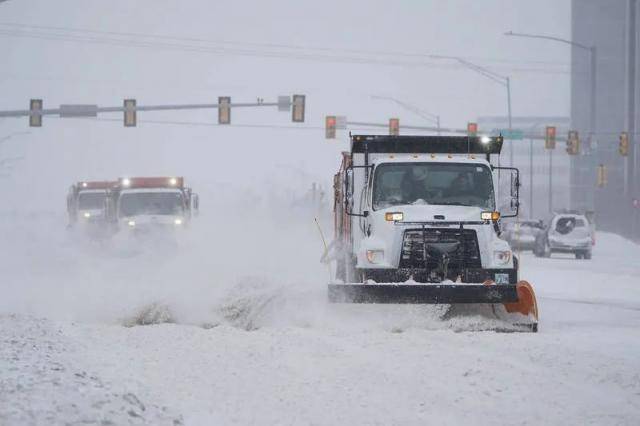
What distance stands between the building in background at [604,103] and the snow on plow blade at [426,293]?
→ 242 feet

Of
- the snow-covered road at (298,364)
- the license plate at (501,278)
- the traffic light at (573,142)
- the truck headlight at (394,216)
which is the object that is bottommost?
the snow-covered road at (298,364)

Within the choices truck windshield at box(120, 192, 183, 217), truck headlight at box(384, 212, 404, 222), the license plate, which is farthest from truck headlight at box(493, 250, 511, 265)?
truck windshield at box(120, 192, 183, 217)

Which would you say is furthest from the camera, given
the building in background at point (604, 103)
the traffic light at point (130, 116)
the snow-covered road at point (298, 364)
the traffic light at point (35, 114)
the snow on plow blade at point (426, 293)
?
the building in background at point (604, 103)

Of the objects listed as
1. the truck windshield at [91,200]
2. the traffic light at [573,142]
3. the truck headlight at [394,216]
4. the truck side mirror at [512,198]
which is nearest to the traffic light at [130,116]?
the truck windshield at [91,200]

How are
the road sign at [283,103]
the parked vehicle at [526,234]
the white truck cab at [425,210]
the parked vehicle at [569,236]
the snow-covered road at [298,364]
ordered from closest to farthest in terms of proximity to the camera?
the snow-covered road at [298,364]
the white truck cab at [425,210]
the parked vehicle at [569,236]
the parked vehicle at [526,234]
the road sign at [283,103]

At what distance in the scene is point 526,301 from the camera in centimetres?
1513

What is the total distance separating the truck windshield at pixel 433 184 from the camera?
52.9 feet

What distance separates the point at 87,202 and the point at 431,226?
1268 inches

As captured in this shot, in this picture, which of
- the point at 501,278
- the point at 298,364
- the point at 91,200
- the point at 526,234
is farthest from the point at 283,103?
the point at 298,364

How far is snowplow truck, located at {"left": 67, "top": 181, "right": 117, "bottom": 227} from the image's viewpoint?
45.1 meters

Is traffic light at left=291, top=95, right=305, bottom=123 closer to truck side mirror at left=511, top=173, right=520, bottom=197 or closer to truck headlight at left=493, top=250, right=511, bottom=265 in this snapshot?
truck side mirror at left=511, top=173, right=520, bottom=197

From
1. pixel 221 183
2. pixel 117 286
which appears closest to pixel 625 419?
pixel 117 286

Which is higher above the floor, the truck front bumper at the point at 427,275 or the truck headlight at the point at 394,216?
the truck headlight at the point at 394,216

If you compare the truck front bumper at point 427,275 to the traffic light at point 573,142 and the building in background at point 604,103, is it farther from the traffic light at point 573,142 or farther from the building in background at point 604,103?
the building in background at point 604,103
